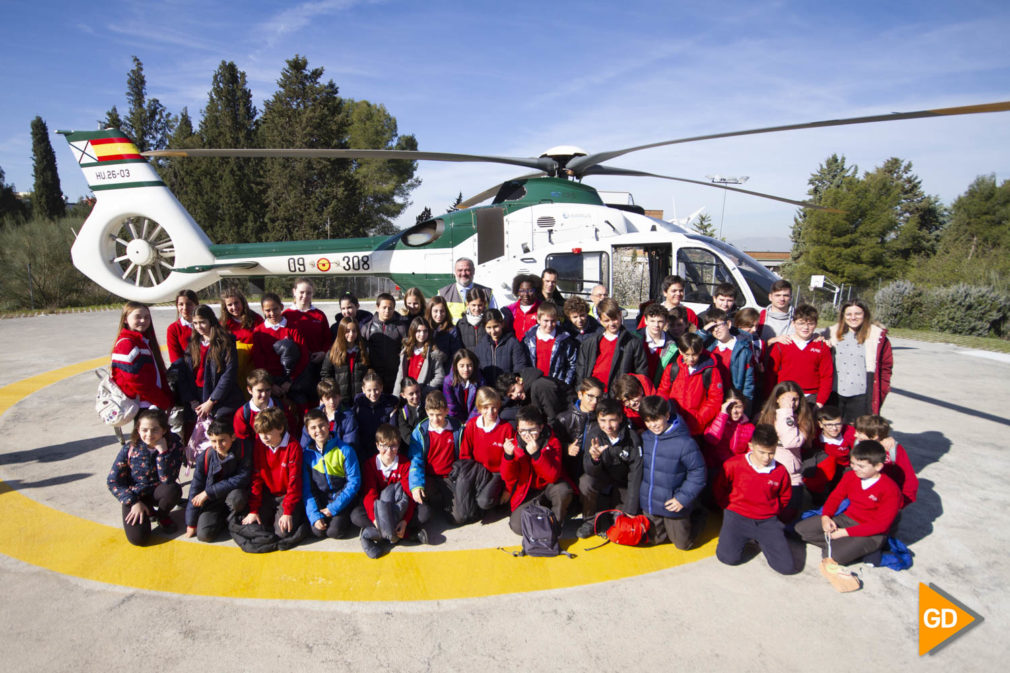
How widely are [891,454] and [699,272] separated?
3.45m

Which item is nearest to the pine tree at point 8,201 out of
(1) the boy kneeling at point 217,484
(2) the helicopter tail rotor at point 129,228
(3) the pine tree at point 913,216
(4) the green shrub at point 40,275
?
(4) the green shrub at point 40,275

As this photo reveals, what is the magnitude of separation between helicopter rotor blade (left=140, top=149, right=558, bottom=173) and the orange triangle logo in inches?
244

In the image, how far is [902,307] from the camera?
1689 centimetres

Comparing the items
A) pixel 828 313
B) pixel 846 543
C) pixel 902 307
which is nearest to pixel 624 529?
pixel 846 543

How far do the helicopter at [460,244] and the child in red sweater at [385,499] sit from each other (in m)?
4.04

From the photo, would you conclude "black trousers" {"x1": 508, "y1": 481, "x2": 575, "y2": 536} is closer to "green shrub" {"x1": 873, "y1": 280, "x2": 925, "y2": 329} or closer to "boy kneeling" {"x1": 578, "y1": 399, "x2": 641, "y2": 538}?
"boy kneeling" {"x1": 578, "y1": 399, "x2": 641, "y2": 538}

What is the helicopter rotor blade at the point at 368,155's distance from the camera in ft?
21.6

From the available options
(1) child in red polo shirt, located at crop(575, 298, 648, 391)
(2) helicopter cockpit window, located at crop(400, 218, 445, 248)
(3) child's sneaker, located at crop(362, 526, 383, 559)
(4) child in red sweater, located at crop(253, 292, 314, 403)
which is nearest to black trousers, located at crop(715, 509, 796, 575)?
(1) child in red polo shirt, located at crop(575, 298, 648, 391)

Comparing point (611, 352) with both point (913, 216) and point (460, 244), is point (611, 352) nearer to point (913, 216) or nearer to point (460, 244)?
point (460, 244)

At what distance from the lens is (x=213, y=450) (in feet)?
11.9

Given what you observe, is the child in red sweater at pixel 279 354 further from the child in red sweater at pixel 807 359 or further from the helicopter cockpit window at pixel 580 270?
the child in red sweater at pixel 807 359

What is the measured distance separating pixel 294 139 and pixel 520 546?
31.4m

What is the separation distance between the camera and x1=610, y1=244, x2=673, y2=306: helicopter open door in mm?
6980

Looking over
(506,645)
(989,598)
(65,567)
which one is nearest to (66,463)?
(65,567)
